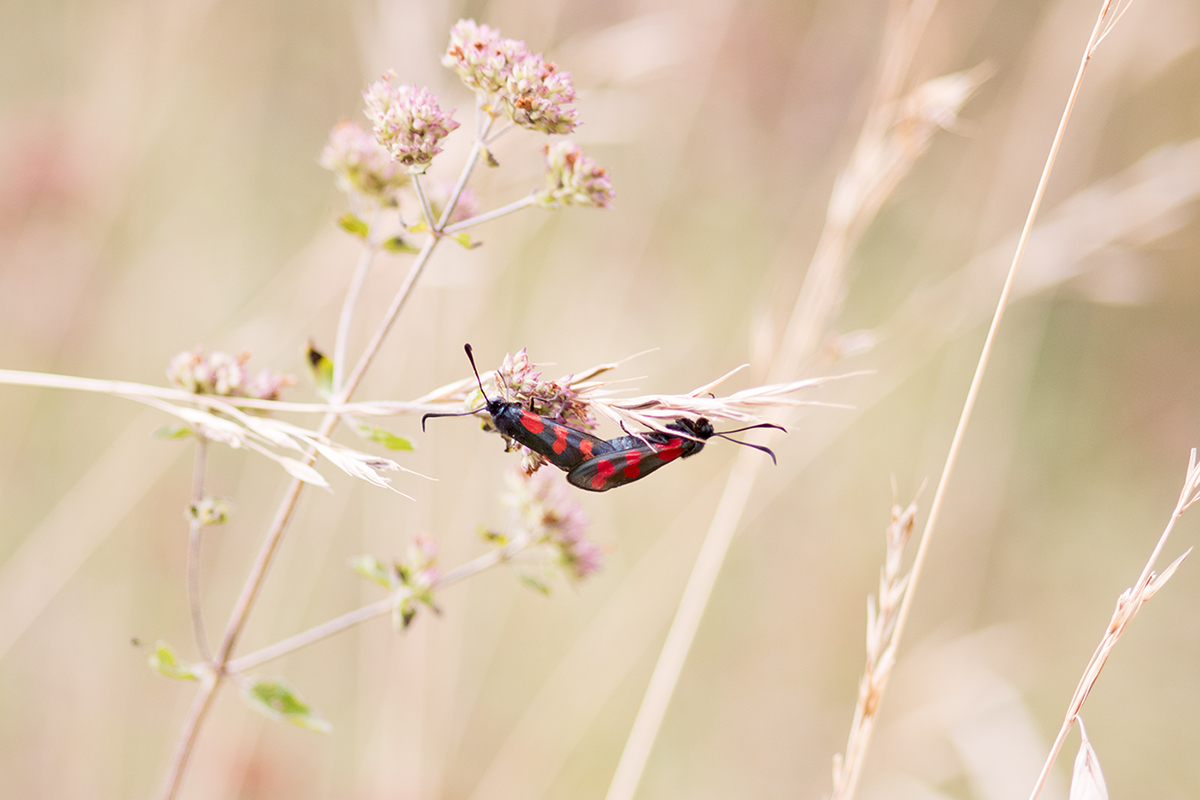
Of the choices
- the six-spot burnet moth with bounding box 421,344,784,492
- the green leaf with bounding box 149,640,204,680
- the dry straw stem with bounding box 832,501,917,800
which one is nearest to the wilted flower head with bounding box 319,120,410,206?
the six-spot burnet moth with bounding box 421,344,784,492

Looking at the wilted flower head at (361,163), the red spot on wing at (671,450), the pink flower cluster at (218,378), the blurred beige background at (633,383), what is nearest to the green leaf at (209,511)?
the pink flower cluster at (218,378)

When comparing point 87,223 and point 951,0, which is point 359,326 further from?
point 951,0

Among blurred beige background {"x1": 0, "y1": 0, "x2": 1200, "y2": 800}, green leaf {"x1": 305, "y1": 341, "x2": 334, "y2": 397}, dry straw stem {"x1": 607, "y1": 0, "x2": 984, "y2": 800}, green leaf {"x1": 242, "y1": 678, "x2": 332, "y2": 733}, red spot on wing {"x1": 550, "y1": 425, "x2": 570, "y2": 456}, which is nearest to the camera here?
red spot on wing {"x1": 550, "y1": 425, "x2": 570, "y2": 456}

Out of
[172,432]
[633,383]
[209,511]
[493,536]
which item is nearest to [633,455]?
[493,536]

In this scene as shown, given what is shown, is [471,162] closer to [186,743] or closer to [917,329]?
[186,743]

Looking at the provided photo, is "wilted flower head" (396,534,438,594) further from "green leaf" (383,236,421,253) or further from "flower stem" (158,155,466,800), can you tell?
"green leaf" (383,236,421,253)

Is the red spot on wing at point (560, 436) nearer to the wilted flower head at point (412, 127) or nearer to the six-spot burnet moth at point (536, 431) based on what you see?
the six-spot burnet moth at point (536, 431)
